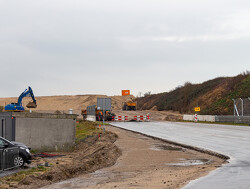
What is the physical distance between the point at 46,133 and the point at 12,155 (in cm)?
651

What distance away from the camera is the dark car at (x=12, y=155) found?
12.3 metres

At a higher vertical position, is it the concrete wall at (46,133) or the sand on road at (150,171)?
the concrete wall at (46,133)

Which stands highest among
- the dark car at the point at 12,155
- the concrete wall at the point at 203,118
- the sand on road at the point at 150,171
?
the concrete wall at the point at 203,118

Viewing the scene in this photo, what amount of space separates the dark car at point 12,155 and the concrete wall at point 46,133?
4.74 metres

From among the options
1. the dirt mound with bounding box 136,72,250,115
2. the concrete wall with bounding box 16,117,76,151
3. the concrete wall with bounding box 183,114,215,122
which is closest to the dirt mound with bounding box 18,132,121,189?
the concrete wall with bounding box 16,117,76,151

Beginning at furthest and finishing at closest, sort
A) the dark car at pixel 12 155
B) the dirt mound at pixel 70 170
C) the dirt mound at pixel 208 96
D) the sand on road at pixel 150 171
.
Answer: the dirt mound at pixel 208 96
the dark car at pixel 12 155
the dirt mound at pixel 70 170
the sand on road at pixel 150 171

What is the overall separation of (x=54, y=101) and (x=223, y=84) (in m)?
75.0

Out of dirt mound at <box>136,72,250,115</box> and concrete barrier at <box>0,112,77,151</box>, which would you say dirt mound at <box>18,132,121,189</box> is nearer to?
concrete barrier at <box>0,112,77,151</box>

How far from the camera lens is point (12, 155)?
12883 millimetres

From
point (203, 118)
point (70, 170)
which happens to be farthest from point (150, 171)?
point (203, 118)

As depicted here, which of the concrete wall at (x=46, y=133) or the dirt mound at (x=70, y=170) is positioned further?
the concrete wall at (x=46, y=133)

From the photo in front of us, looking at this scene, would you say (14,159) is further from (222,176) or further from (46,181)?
(222,176)

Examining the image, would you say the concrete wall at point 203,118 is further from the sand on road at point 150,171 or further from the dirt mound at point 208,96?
the sand on road at point 150,171

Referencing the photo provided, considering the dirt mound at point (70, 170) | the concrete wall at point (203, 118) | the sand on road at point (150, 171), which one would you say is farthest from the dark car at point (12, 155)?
the concrete wall at point (203, 118)
